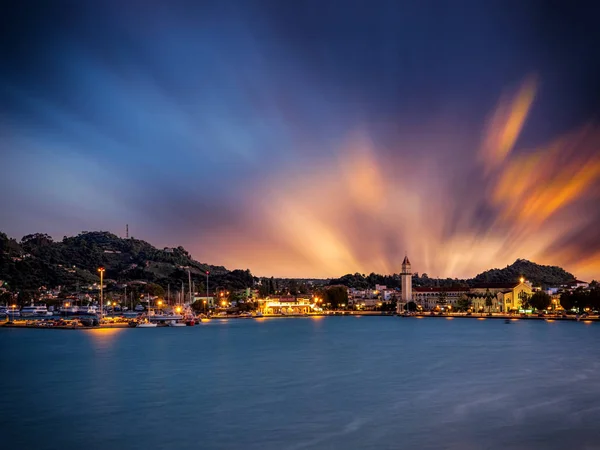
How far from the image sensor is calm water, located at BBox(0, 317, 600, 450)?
20.8 meters

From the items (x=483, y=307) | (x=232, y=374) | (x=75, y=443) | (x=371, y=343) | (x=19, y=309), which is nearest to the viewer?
(x=75, y=443)

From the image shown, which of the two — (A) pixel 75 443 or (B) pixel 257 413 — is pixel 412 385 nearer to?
(B) pixel 257 413

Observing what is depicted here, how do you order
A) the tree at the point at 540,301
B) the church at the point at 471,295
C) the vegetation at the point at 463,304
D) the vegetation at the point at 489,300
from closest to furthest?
1. the tree at the point at 540,301
2. the church at the point at 471,295
3. the vegetation at the point at 489,300
4. the vegetation at the point at 463,304

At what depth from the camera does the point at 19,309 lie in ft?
538

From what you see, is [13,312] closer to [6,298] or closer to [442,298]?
[6,298]

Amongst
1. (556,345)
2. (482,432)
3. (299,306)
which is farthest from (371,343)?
(299,306)

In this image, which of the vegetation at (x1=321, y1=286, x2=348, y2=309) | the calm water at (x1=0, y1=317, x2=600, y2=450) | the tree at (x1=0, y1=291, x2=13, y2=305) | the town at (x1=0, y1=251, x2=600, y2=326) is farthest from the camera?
the tree at (x1=0, y1=291, x2=13, y2=305)

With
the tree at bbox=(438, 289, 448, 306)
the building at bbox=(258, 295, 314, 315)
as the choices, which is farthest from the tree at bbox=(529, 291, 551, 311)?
the building at bbox=(258, 295, 314, 315)

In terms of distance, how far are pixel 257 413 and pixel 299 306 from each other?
126984 millimetres

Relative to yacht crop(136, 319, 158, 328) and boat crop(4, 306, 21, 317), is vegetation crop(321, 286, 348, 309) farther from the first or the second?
boat crop(4, 306, 21, 317)

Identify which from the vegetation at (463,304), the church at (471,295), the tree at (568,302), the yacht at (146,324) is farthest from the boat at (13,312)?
the tree at (568,302)

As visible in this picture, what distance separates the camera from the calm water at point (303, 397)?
20.8 meters

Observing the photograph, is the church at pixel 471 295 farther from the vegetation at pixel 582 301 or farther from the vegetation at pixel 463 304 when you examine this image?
the vegetation at pixel 582 301

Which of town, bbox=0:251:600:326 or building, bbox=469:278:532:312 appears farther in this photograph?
building, bbox=469:278:532:312
